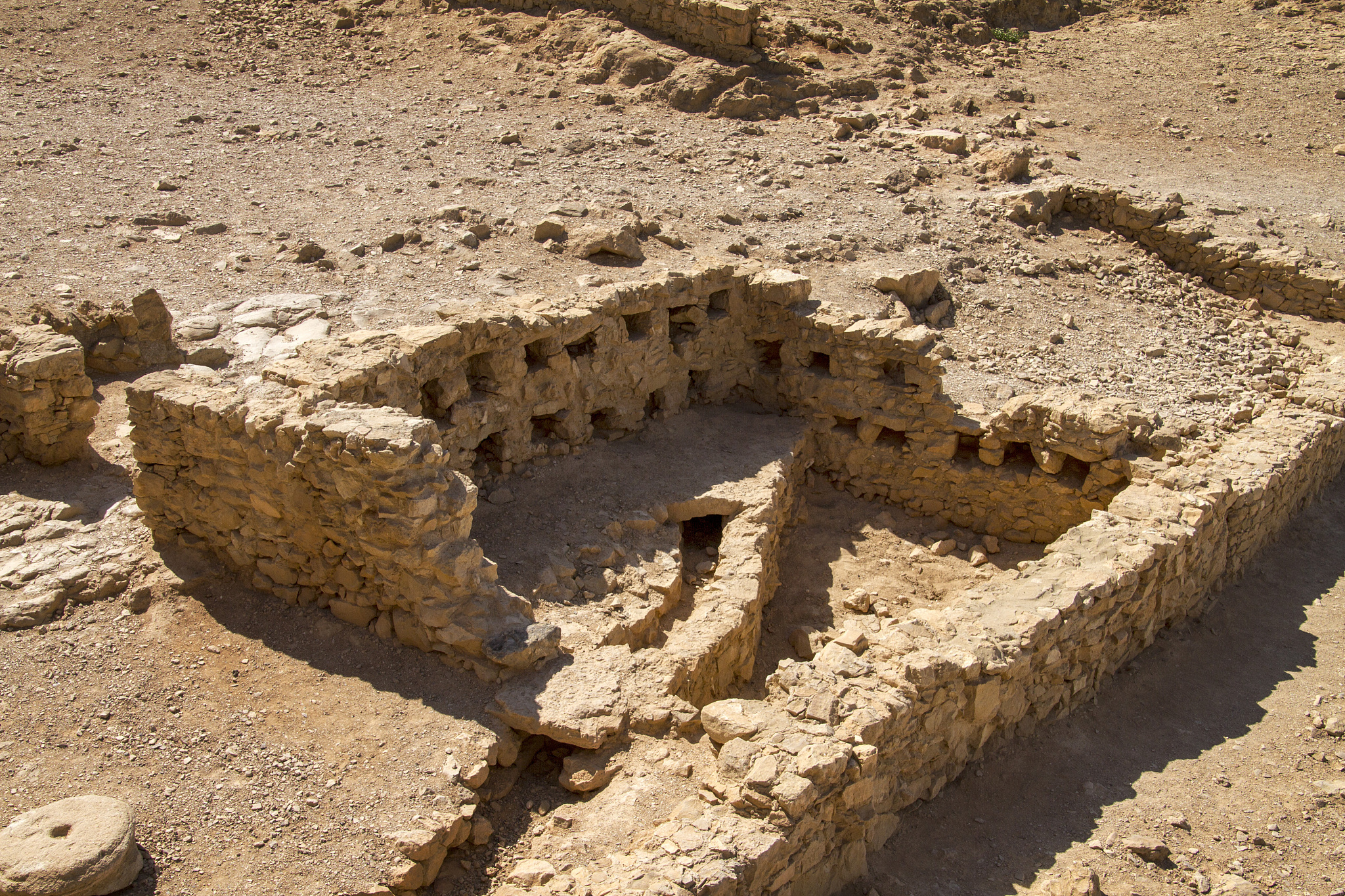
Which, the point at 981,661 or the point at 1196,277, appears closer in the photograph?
the point at 981,661

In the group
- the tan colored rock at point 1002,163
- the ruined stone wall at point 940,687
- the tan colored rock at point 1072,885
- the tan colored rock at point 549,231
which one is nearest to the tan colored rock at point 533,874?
the ruined stone wall at point 940,687

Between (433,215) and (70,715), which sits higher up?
(433,215)

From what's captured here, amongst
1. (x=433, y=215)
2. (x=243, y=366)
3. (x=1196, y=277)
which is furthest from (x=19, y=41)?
(x=1196, y=277)

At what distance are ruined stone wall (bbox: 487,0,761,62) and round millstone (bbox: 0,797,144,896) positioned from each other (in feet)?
46.9

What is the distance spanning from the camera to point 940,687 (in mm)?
5543

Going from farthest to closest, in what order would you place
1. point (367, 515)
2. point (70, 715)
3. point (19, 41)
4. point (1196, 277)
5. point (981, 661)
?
point (19, 41) < point (1196, 277) < point (981, 661) < point (367, 515) < point (70, 715)

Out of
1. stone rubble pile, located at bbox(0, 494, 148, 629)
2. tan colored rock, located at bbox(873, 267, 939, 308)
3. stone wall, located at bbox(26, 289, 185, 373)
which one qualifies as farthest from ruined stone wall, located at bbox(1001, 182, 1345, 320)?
stone rubble pile, located at bbox(0, 494, 148, 629)

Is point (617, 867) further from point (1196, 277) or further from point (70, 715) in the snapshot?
point (1196, 277)

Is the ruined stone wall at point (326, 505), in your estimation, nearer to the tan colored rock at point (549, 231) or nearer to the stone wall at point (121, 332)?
the stone wall at point (121, 332)

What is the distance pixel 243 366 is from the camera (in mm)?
7656

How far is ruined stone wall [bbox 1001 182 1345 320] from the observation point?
11742 mm

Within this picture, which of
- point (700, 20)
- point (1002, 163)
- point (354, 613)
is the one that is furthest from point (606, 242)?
point (700, 20)

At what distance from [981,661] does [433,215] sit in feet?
23.8

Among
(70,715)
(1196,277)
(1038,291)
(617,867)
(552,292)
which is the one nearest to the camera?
(617,867)
